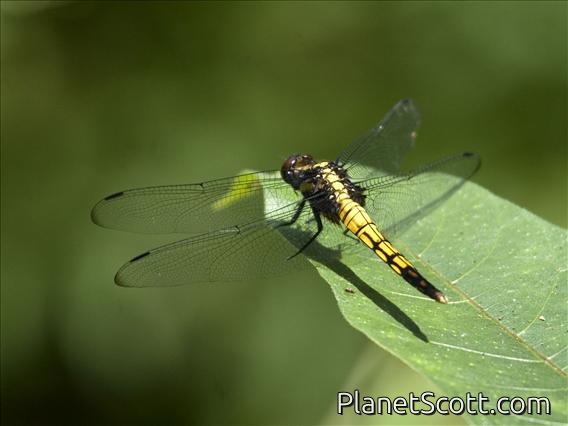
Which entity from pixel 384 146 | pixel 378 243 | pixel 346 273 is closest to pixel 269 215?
pixel 378 243

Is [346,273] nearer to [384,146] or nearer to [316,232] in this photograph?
[316,232]

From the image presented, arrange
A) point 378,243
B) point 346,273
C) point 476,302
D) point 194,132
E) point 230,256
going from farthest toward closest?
point 194,132
point 230,256
point 378,243
point 346,273
point 476,302

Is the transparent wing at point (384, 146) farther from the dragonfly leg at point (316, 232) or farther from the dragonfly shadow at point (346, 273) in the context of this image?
the dragonfly shadow at point (346, 273)

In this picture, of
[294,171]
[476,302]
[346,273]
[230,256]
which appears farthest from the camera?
[294,171]

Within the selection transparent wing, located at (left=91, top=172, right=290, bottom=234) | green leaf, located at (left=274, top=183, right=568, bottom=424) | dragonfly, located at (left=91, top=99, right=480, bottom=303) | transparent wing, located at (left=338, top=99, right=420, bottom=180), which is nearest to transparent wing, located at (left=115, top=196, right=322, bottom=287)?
dragonfly, located at (left=91, top=99, right=480, bottom=303)

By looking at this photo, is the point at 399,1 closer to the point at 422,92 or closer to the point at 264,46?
the point at 422,92

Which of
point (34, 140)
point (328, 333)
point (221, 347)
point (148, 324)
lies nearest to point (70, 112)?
point (34, 140)

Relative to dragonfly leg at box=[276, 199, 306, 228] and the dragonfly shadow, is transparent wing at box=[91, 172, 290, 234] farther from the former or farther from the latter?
the dragonfly shadow

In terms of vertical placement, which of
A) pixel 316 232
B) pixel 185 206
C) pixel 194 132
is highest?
pixel 194 132
